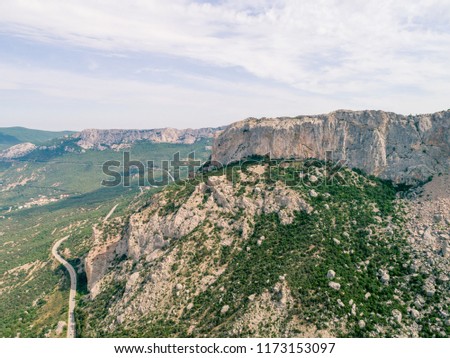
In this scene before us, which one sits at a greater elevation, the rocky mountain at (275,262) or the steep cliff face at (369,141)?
the steep cliff face at (369,141)

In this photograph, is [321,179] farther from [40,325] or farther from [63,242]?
[63,242]

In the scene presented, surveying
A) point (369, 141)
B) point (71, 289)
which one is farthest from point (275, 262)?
point (71, 289)

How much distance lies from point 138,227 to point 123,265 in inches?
539

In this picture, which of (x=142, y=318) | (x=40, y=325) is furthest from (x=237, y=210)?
(x=40, y=325)

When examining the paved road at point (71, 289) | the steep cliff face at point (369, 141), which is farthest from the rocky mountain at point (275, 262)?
the steep cliff face at point (369, 141)

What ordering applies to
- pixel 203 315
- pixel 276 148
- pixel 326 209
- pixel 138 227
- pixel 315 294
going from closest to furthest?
pixel 315 294 < pixel 203 315 < pixel 326 209 < pixel 138 227 < pixel 276 148

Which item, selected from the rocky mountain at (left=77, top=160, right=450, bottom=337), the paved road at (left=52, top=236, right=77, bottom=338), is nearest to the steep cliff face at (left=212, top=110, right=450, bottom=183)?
the rocky mountain at (left=77, top=160, right=450, bottom=337)

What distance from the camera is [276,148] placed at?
429ft

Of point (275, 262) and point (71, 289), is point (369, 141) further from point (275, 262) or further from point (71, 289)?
point (71, 289)

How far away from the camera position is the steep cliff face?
111812 millimetres

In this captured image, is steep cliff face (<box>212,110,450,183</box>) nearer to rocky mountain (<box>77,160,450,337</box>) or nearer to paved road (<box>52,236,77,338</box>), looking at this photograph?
rocky mountain (<box>77,160,450,337</box>)

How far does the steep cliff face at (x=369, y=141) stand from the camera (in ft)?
367

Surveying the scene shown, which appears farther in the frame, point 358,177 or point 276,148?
point 276,148

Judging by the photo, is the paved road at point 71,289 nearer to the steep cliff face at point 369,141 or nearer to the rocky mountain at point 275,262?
the rocky mountain at point 275,262
